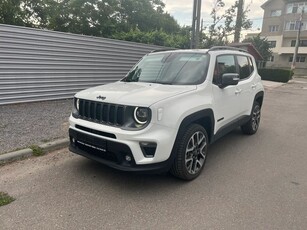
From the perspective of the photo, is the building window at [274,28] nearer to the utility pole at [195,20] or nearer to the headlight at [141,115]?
the utility pole at [195,20]

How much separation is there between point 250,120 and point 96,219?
4108 mm

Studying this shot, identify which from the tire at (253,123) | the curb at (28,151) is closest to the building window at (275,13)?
the tire at (253,123)

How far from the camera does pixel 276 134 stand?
→ 5.98m

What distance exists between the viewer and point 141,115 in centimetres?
300

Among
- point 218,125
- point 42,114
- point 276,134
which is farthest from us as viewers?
point 42,114

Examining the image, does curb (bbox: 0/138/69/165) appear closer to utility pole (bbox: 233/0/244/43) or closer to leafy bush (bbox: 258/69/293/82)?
utility pole (bbox: 233/0/244/43)

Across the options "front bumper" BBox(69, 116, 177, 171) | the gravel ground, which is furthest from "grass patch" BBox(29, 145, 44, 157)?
"front bumper" BBox(69, 116, 177, 171)

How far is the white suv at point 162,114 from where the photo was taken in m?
2.98

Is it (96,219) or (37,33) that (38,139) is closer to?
(96,219)

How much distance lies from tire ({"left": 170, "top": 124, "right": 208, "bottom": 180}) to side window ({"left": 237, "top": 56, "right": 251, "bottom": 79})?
202 centimetres

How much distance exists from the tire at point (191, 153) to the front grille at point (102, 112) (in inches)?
32.2

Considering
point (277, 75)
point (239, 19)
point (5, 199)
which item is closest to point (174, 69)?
point (5, 199)

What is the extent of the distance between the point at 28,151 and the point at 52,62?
4229 millimetres

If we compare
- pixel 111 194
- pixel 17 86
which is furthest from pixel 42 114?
pixel 111 194
